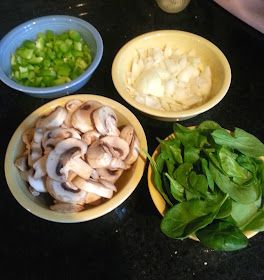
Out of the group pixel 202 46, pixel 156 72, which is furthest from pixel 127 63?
pixel 202 46

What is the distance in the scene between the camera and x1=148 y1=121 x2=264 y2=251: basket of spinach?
0.69 metres

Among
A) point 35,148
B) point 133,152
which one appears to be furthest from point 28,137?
point 133,152

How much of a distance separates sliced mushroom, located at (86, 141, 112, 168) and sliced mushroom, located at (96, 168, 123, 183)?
29 millimetres

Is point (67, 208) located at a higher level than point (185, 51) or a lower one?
lower

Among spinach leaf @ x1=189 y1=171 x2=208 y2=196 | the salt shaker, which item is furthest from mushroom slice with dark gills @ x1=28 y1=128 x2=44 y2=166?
the salt shaker

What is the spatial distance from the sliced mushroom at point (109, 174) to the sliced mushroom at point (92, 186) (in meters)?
0.03

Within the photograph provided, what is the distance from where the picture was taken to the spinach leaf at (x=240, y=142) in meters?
0.74

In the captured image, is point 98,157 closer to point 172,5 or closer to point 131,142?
point 131,142

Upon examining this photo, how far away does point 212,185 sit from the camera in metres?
0.73

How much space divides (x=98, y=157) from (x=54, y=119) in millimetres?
153

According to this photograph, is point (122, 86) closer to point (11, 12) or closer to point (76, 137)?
point (76, 137)

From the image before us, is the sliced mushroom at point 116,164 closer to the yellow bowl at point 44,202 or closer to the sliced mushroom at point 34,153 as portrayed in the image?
the yellow bowl at point 44,202

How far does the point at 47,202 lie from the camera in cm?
83

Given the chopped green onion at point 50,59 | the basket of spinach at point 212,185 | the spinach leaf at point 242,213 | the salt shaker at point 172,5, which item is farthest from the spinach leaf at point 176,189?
the salt shaker at point 172,5
